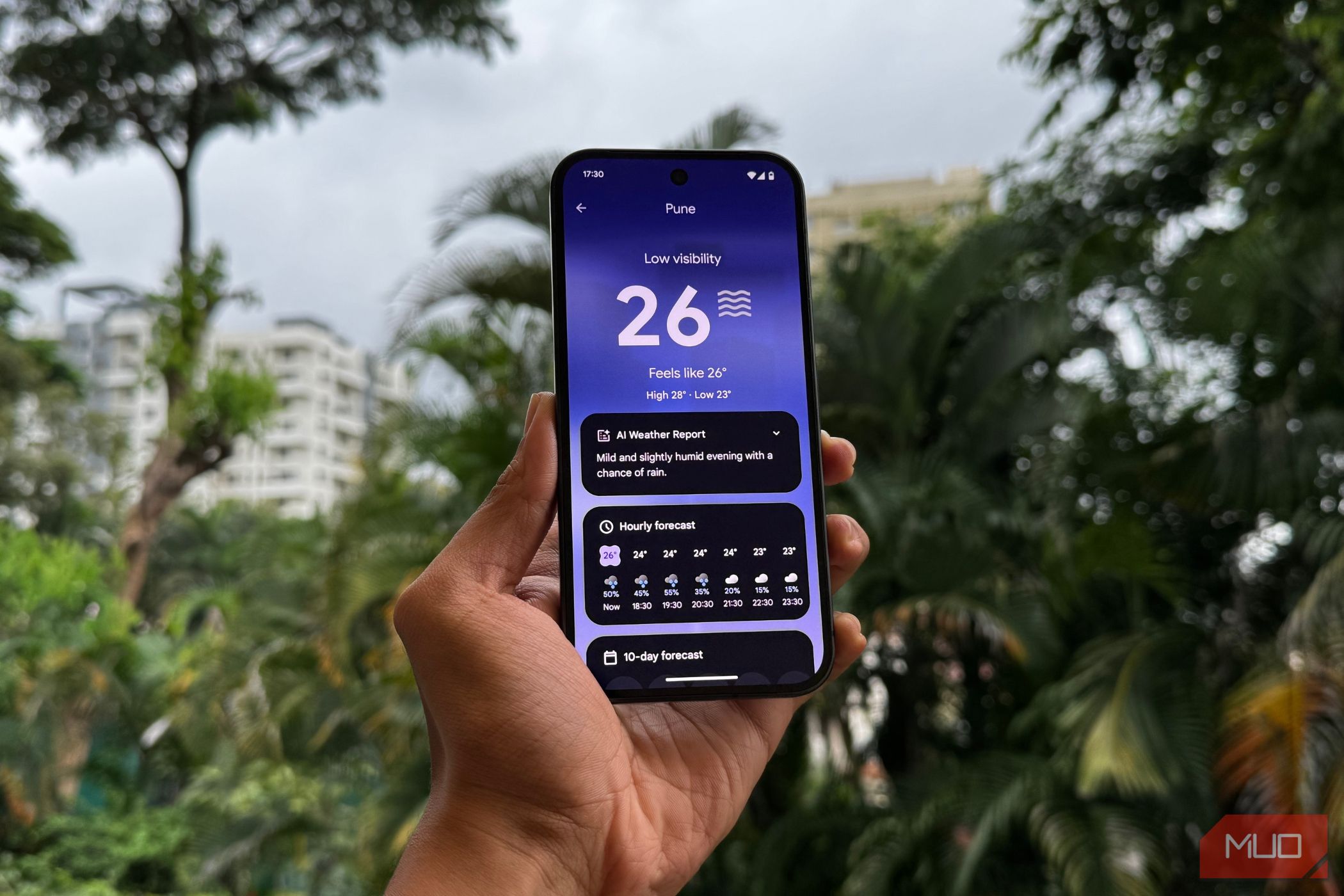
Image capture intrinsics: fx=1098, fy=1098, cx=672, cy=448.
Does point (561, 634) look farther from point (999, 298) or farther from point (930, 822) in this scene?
point (999, 298)

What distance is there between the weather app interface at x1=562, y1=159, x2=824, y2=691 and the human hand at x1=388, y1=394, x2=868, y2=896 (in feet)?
0.22

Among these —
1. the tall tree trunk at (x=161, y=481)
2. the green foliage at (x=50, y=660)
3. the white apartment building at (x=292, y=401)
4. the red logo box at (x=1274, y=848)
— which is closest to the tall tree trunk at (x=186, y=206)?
the tall tree trunk at (x=161, y=481)

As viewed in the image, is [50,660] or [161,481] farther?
[161,481]

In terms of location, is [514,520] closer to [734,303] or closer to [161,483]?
[734,303]

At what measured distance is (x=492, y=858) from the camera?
97cm

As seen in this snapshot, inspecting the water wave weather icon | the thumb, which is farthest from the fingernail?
the water wave weather icon

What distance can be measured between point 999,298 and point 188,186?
10.3m

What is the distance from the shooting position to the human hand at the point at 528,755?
99cm

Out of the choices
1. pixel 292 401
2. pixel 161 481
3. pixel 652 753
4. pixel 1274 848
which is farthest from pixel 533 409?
pixel 292 401

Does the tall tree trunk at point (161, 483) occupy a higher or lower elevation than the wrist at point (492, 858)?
higher

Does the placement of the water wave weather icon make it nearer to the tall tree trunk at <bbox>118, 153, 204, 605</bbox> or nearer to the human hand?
the human hand

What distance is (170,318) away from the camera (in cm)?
1046

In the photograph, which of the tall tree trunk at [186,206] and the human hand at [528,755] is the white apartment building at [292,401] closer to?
the tall tree trunk at [186,206]

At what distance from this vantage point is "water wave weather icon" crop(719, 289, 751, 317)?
1214 mm
